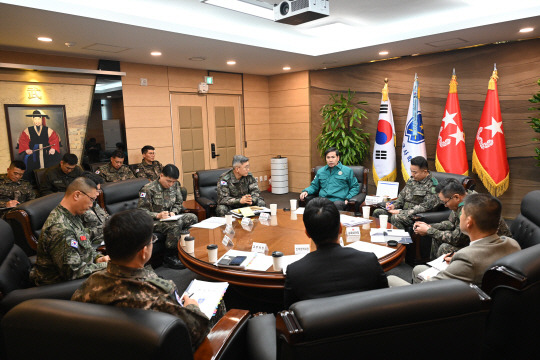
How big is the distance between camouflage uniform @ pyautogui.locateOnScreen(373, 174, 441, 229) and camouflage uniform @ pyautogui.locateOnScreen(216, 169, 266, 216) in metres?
1.44

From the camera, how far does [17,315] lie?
1095 mm

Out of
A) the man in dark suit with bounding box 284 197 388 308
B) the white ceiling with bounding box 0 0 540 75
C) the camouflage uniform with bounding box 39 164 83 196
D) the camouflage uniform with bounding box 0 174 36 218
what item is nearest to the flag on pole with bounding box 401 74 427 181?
the white ceiling with bounding box 0 0 540 75

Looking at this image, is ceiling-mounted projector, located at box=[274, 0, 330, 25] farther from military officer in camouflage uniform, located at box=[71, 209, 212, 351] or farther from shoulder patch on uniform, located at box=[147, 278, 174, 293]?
shoulder patch on uniform, located at box=[147, 278, 174, 293]

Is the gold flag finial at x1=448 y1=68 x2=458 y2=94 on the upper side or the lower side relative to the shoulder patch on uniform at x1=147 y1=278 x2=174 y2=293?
upper

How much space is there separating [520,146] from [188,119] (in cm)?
552

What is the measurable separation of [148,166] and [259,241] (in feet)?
11.7

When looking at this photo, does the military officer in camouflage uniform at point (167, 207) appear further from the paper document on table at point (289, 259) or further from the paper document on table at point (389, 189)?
the paper document on table at point (389, 189)

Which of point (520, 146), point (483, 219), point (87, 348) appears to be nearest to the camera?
point (87, 348)

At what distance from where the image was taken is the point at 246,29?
5.09 metres

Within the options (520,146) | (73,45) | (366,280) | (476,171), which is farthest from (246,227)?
(520,146)

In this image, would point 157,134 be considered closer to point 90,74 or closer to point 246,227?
point 90,74

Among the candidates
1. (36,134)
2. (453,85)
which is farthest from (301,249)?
(36,134)

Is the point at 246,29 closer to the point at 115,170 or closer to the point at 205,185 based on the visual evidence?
the point at 205,185

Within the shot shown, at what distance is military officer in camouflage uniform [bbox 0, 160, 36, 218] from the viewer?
4305 millimetres
